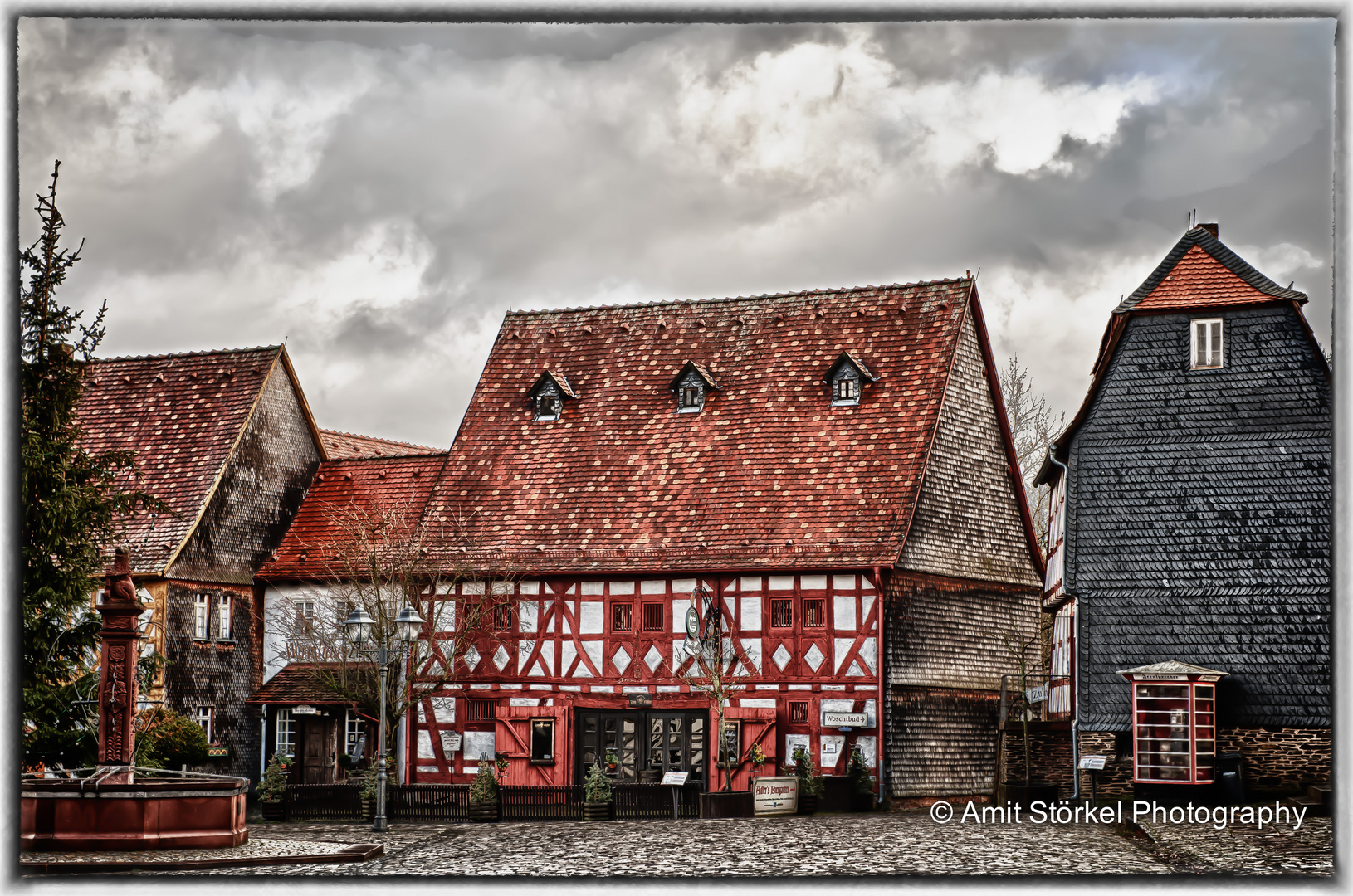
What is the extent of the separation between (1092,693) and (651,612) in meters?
6.77

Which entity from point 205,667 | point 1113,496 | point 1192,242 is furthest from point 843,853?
point 205,667

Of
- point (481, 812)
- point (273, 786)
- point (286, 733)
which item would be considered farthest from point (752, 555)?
point (286, 733)

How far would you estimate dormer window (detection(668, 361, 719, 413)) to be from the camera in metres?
27.8

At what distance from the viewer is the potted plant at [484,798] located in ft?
74.5

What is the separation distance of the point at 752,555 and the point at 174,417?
1158cm

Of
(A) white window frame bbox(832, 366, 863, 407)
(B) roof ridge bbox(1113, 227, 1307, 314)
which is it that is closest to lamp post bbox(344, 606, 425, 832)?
(A) white window frame bbox(832, 366, 863, 407)

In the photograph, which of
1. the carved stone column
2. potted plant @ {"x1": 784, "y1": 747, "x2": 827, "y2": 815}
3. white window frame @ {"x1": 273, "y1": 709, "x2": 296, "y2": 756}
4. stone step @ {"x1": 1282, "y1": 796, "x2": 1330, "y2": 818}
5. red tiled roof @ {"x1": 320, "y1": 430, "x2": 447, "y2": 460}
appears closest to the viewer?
the carved stone column

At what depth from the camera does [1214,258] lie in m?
22.5

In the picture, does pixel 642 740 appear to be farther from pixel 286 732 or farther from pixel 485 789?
pixel 286 732

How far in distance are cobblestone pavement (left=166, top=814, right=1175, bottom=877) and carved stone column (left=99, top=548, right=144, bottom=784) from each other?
2.26m

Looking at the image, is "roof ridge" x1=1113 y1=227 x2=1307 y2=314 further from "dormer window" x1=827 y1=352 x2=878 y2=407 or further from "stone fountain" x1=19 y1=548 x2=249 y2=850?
"stone fountain" x1=19 y1=548 x2=249 y2=850

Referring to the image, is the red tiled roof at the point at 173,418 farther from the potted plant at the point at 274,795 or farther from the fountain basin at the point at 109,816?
the fountain basin at the point at 109,816

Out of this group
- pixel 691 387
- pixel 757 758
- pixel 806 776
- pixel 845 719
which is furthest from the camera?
pixel 691 387

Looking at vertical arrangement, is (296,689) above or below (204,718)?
above
